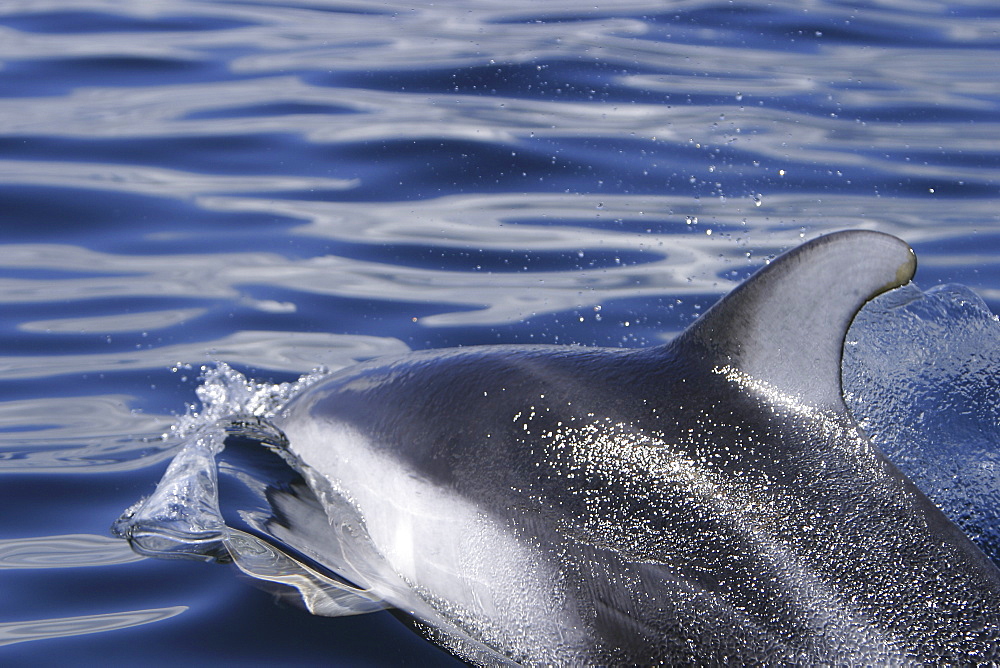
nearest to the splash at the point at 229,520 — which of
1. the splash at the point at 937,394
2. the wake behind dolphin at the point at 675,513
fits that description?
the wake behind dolphin at the point at 675,513

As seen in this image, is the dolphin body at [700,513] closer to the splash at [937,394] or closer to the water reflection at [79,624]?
the water reflection at [79,624]

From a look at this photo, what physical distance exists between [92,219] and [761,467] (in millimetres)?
5248

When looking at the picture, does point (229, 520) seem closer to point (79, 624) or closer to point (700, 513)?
point (79, 624)

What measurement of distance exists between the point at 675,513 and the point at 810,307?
0.56 m

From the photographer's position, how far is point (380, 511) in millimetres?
3455

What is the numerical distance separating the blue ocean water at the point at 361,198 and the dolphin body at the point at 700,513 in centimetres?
34

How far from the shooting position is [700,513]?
2.78 m

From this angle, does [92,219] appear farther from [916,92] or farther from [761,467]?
[916,92]

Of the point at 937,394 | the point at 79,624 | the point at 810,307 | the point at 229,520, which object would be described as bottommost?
the point at 79,624

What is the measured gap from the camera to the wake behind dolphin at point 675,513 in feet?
8.66

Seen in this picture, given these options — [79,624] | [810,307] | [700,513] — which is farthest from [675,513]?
[79,624]

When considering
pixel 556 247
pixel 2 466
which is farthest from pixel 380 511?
Result: pixel 556 247

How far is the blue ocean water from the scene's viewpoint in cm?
405

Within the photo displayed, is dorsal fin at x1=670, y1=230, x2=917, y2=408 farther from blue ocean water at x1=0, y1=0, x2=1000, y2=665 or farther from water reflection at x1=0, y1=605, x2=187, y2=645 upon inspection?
water reflection at x1=0, y1=605, x2=187, y2=645
